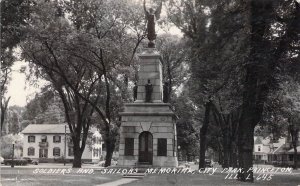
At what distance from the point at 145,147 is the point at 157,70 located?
17.8 feet

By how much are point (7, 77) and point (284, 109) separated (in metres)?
26.9

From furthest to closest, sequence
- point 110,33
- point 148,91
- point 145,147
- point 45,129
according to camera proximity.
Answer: point 45,129
point 110,33
point 148,91
point 145,147

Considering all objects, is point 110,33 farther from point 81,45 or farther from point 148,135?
point 148,135

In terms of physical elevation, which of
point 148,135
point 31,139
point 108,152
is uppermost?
point 148,135

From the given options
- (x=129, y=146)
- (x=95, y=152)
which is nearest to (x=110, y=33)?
(x=129, y=146)

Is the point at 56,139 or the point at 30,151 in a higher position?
the point at 56,139

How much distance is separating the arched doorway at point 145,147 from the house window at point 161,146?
619 mm

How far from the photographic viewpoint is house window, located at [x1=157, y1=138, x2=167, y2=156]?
26625 millimetres

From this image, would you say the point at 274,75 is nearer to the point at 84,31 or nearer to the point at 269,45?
the point at 269,45

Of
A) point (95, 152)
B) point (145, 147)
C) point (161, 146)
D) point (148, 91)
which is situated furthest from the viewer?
point (95, 152)

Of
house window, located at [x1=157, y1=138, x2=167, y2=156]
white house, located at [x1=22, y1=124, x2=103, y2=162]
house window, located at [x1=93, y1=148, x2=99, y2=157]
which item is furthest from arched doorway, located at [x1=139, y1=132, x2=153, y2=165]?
house window, located at [x1=93, y1=148, x2=99, y2=157]

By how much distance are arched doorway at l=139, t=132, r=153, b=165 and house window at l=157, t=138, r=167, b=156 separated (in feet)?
2.03

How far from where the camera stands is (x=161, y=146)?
26.8m

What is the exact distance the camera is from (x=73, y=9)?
31906mm
